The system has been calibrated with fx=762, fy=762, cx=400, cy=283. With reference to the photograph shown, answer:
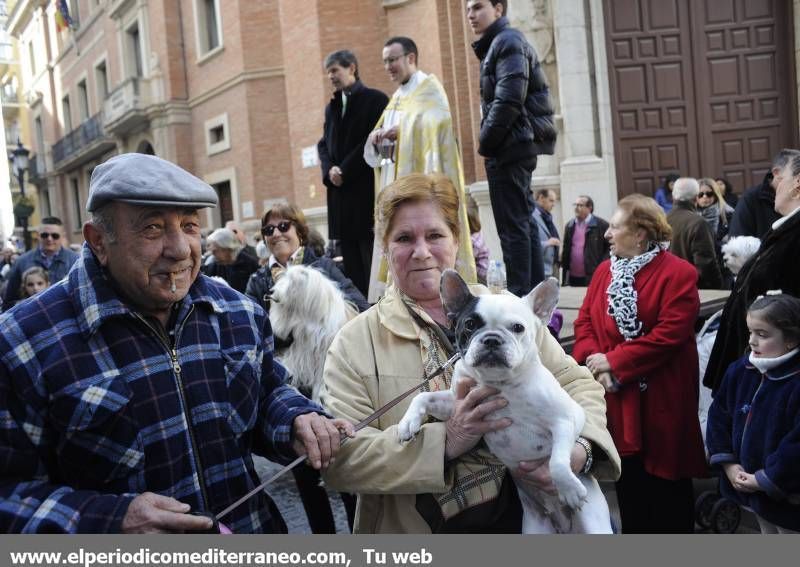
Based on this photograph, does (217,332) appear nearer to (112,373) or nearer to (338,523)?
(112,373)

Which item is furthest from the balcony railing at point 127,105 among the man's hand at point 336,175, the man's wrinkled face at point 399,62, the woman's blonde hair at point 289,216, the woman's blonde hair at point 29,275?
the woman's blonde hair at point 289,216

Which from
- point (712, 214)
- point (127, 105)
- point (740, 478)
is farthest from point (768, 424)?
point (127, 105)

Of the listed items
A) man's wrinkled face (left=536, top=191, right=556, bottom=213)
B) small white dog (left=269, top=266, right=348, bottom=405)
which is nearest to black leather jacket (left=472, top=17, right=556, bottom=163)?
small white dog (left=269, top=266, right=348, bottom=405)

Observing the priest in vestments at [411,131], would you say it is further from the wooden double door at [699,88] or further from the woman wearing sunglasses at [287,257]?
the wooden double door at [699,88]

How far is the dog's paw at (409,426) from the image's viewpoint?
2393mm

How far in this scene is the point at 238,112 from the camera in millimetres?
22891

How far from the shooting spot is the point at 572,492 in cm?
228

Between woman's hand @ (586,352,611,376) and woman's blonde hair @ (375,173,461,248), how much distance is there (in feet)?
6.67

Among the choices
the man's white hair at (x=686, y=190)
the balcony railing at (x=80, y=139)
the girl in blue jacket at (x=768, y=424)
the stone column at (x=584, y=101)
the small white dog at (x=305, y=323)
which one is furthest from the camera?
the balcony railing at (x=80, y=139)

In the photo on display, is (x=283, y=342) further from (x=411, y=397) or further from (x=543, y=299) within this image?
(x=543, y=299)

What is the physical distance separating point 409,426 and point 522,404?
360 mm

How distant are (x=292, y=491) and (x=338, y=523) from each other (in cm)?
47

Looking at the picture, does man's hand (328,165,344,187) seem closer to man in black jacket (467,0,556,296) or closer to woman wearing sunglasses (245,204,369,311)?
woman wearing sunglasses (245,204,369,311)

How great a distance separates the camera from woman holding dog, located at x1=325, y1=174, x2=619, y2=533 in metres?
2.42
